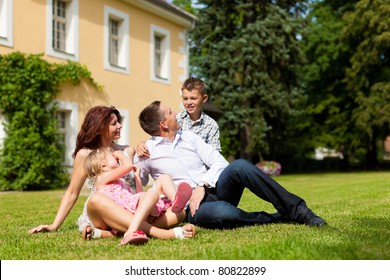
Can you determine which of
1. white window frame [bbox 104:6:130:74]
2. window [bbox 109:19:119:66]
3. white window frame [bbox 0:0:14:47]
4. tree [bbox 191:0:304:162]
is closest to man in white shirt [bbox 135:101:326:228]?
white window frame [bbox 0:0:14:47]

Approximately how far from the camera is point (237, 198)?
17.1ft

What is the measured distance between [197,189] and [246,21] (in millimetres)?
20184

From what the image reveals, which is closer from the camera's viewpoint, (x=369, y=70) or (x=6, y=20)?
(x=6, y=20)

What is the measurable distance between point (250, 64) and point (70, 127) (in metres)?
9.98

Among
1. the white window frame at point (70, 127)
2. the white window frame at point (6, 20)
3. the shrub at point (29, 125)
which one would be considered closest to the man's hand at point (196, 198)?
the shrub at point (29, 125)

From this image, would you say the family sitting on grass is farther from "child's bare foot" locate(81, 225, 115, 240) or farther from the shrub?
the shrub

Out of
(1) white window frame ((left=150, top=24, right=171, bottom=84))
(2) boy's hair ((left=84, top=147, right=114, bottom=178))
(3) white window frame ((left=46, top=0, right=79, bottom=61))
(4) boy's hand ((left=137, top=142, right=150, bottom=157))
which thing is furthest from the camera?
(1) white window frame ((left=150, top=24, right=171, bottom=84))

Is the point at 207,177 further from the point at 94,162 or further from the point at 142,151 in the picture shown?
the point at 94,162

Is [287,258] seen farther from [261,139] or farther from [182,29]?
[261,139]

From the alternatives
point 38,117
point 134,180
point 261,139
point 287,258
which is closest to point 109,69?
point 38,117

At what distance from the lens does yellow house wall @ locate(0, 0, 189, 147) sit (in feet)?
46.4

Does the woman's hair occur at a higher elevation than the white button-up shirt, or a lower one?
higher

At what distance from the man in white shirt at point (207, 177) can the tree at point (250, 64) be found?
17.7m

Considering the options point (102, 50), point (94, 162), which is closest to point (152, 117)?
point (94, 162)
